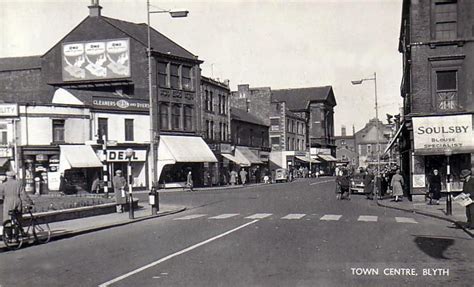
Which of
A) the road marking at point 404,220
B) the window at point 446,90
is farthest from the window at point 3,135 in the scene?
the road marking at point 404,220

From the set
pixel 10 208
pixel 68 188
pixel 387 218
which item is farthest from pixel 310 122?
pixel 10 208

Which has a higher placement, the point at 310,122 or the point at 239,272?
the point at 310,122

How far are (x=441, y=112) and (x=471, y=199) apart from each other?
14.2 m

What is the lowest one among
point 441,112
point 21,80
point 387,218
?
point 387,218

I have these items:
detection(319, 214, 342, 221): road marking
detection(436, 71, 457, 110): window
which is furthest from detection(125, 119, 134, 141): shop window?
detection(319, 214, 342, 221): road marking

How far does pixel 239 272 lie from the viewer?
930 centimetres

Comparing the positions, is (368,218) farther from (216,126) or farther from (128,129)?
(216,126)

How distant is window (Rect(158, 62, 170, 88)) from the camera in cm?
4822

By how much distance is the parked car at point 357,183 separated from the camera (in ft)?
122

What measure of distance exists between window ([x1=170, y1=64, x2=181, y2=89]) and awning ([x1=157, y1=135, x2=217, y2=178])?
456 centimetres

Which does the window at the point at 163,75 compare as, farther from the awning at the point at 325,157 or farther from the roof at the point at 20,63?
the awning at the point at 325,157

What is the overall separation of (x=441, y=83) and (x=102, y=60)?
Answer: 2911cm

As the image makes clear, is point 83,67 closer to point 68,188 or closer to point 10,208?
point 68,188

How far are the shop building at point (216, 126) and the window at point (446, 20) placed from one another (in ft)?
90.6
